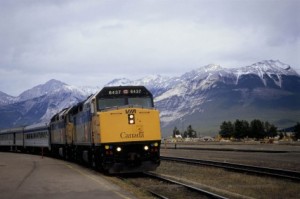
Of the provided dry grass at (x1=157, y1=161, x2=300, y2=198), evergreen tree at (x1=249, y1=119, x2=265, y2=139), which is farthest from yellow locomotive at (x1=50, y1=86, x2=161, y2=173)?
evergreen tree at (x1=249, y1=119, x2=265, y2=139)

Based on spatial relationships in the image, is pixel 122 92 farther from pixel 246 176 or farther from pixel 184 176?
pixel 246 176

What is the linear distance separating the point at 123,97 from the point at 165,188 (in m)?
6.58

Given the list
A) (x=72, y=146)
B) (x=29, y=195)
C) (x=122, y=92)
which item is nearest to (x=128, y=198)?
(x=29, y=195)

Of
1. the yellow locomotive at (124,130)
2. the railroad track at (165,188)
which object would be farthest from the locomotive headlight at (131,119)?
the railroad track at (165,188)

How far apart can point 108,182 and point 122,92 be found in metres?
5.15

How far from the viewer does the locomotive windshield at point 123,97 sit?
22.6 meters

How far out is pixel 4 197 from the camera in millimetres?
15258

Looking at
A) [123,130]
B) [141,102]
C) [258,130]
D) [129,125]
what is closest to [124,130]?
[123,130]

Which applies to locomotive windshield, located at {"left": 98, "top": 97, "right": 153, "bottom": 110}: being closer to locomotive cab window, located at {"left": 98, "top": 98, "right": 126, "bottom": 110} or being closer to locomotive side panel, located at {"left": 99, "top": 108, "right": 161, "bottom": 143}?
locomotive cab window, located at {"left": 98, "top": 98, "right": 126, "bottom": 110}

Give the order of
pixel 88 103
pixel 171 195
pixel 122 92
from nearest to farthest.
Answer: pixel 171 195 < pixel 122 92 < pixel 88 103

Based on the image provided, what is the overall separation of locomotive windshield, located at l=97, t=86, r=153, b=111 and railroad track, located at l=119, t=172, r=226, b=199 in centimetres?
339

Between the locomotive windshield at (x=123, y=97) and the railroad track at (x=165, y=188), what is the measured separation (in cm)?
339

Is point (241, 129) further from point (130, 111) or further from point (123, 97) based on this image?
point (130, 111)

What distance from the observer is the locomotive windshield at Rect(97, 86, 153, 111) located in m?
22.6
